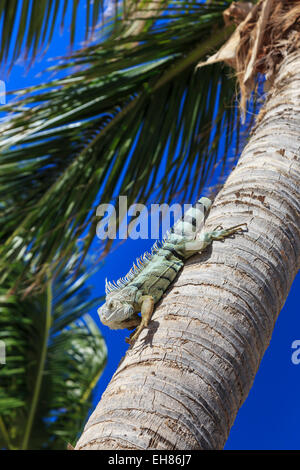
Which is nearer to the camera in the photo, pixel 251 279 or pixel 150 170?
pixel 251 279

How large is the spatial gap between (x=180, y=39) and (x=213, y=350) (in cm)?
359

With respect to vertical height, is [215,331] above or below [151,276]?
below

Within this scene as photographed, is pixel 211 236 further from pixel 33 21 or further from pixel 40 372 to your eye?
pixel 40 372

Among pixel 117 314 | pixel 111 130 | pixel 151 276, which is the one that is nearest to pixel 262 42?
pixel 111 130

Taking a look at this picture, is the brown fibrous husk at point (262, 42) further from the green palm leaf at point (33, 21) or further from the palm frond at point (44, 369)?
the palm frond at point (44, 369)

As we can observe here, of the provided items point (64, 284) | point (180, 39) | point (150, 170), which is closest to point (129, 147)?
point (150, 170)

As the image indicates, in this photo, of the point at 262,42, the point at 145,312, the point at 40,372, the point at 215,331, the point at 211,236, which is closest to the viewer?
the point at 215,331

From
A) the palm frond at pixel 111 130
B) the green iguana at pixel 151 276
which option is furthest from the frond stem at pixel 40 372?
the green iguana at pixel 151 276

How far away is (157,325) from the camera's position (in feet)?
6.45

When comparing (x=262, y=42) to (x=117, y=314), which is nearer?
(x=117, y=314)

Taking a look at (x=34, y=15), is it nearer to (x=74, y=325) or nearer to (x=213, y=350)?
(x=213, y=350)

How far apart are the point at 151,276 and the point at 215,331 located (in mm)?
536

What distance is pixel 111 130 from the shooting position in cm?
491

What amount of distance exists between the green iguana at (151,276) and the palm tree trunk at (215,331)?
0.05m
